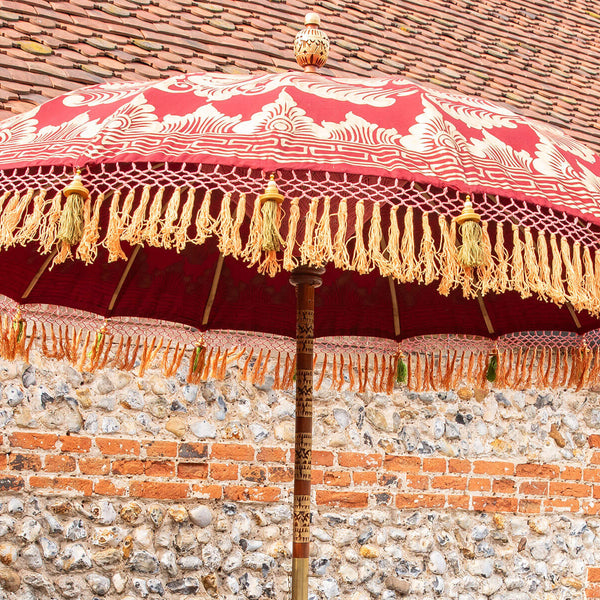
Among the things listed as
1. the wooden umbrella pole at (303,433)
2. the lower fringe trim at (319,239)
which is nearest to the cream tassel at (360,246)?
the lower fringe trim at (319,239)

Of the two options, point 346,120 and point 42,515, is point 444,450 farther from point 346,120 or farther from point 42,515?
point 346,120

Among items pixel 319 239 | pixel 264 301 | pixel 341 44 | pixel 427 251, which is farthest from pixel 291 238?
pixel 341 44

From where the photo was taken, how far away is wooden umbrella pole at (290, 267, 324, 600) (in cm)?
260

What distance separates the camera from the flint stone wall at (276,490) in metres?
4.18

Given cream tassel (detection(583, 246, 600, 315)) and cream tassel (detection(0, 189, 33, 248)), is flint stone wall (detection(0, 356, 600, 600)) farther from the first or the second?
cream tassel (detection(583, 246, 600, 315))

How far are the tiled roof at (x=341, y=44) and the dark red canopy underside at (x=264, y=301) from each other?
1.39 metres

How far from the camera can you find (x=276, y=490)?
4.51 metres

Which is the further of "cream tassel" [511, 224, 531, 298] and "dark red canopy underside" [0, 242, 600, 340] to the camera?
"dark red canopy underside" [0, 242, 600, 340]

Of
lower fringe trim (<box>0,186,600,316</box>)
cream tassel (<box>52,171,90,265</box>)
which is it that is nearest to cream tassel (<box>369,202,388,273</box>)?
lower fringe trim (<box>0,186,600,316</box>)

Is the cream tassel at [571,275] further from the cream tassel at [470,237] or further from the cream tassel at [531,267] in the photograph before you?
the cream tassel at [470,237]

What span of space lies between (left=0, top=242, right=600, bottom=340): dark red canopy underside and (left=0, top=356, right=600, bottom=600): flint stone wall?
125 cm

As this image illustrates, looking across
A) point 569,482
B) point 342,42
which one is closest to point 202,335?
point 569,482

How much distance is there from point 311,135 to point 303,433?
1.20 metres

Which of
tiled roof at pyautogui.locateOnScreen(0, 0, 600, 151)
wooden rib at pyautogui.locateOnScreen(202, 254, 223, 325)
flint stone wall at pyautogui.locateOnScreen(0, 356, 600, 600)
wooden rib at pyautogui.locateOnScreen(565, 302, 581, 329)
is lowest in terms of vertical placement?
flint stone wall at pyautogui.locateOnScreen(0, 356, 600, 600)
